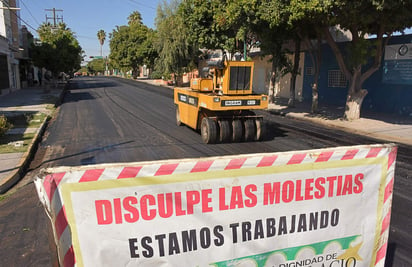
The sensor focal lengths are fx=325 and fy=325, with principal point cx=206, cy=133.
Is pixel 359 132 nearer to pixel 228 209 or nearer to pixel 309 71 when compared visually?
pixel 228 209

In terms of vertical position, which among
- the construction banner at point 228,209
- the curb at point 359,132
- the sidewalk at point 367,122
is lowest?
the curb at point 359,132

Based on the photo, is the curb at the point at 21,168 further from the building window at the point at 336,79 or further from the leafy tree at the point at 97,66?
the leafy tree at the point at 97,66

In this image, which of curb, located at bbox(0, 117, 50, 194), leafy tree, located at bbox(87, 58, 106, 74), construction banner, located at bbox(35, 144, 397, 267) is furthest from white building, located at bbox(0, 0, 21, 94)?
leafy tree, located at bbox(87, 58, 106, 74)

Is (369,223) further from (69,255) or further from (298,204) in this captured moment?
(69,255)

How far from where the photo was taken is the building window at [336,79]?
2138 centimetres

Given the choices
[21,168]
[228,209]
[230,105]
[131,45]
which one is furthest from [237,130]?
[131,45]

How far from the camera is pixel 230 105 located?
10320 millimetres

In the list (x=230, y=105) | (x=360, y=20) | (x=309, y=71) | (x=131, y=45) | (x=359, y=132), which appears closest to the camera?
(x=230, y=105)

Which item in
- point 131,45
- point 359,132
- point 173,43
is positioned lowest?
point 359,132

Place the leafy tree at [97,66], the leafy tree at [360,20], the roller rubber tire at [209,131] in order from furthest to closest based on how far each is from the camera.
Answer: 1. the leafy tree at [97,66]
2. the leafy tree at [360,20]
3. the roller rubber tire at [209,131]

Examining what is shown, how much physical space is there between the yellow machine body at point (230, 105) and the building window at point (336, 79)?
12.8m

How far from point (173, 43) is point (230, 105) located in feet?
94.1

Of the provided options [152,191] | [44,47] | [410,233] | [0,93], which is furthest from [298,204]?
[44,47]

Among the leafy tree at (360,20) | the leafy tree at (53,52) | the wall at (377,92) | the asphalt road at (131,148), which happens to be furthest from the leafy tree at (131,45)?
the leafy tree at (360,20)
